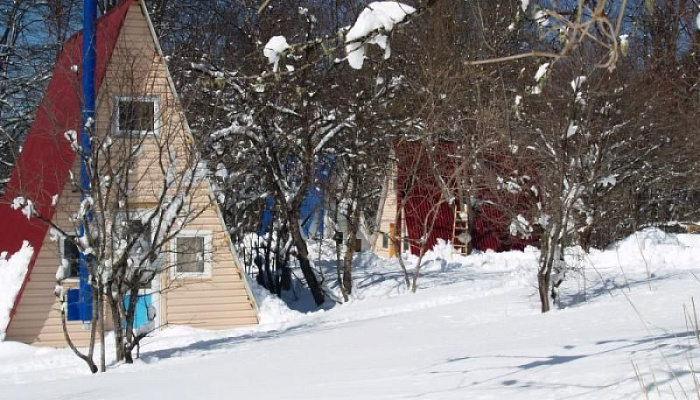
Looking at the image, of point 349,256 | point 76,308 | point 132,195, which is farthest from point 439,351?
point 349,256

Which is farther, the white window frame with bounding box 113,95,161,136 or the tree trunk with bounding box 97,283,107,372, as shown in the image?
the white window frame with bounding box 113,95,161,136

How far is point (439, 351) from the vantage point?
8.85 metres

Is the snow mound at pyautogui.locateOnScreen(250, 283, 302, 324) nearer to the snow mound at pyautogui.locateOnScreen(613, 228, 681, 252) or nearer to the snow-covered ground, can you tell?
the snow-covered ground

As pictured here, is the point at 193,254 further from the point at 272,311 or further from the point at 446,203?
the point at 446,203

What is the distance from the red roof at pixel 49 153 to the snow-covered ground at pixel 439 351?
215 cm

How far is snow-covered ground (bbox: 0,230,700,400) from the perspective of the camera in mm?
5664

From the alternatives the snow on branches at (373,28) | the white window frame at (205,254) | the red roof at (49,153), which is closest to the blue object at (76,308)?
the red roof at (49,153)

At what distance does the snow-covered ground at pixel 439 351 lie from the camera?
5.66 meters

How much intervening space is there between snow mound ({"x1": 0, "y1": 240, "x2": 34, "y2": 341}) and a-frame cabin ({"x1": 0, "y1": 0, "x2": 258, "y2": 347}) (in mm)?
111

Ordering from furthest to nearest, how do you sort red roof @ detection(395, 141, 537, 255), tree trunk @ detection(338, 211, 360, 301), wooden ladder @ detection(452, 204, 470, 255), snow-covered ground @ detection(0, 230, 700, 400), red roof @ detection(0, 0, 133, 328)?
wooden ladder @ detection(452, 204, 470, 255)
red roof @ detection(395, 141, 537, 255)
tree trunk @ detection(338, 211, 360, 301)
red roof @ detection(0, 0, 133, 328)
snow-covered ground @ detection(0, 230, 700, 400)

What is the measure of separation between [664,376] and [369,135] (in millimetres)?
13634

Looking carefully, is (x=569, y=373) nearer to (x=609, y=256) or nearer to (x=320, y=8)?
(x=609, y=256)

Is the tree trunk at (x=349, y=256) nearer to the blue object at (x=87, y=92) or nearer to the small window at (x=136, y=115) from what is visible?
the blue object at (x=87, y=92)

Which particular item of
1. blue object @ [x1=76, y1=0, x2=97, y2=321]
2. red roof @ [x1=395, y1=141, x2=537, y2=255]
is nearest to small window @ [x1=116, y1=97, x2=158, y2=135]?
blue object @ [x1=76, y1=0, x2=97, y2=321]
